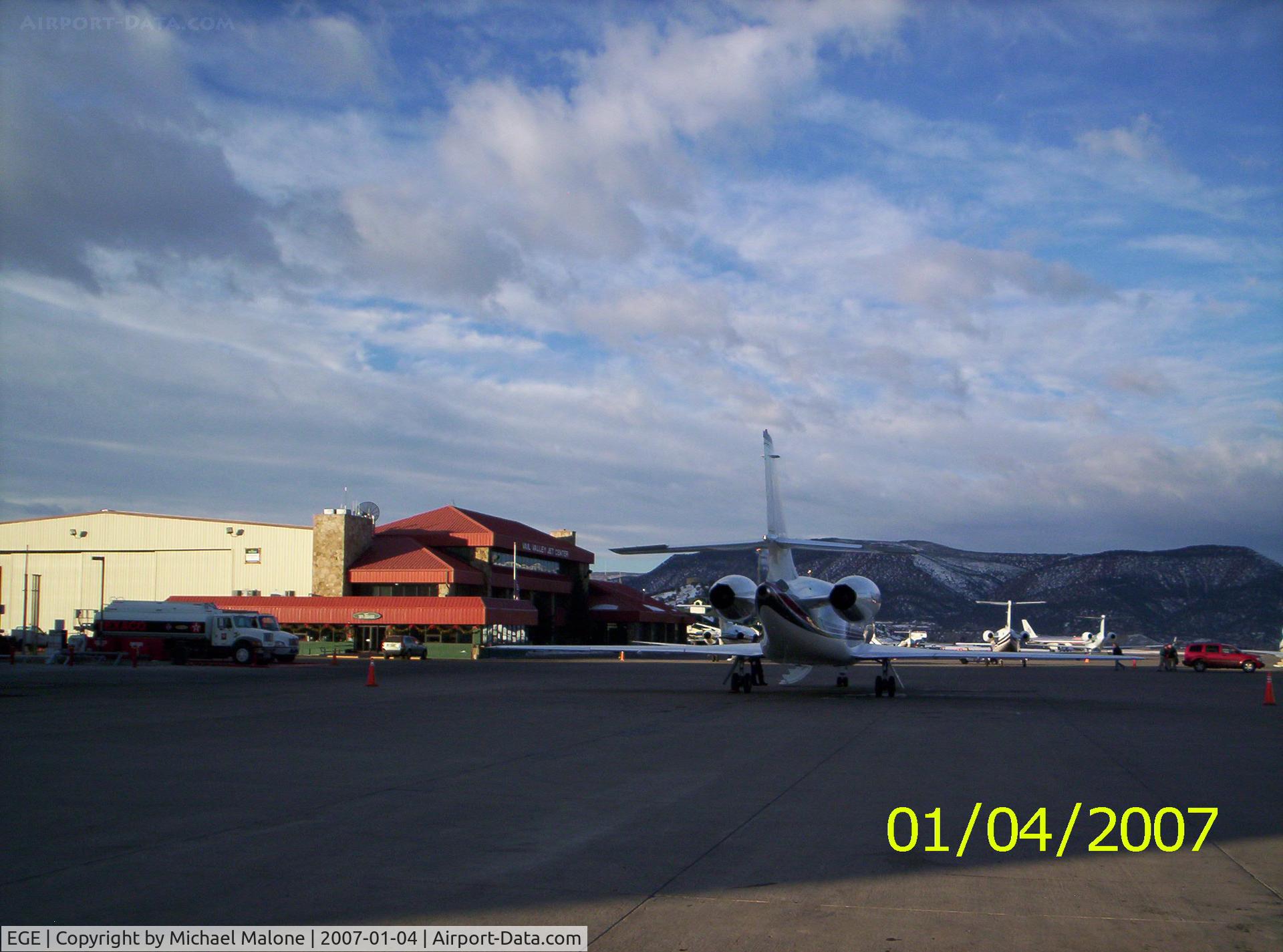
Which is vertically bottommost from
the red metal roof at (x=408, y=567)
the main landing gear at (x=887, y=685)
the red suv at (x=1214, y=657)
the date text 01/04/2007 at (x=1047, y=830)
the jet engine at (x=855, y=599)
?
the red suv at (x=1214, y=657)

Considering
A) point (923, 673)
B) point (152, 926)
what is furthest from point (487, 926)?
point (923, 673)

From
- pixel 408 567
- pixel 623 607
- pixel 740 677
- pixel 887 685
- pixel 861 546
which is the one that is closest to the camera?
pixel 861 546

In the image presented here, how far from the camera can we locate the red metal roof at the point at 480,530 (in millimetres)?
82625

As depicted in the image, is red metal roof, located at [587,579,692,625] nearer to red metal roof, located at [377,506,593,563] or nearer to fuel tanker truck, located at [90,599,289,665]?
red metal roof, located at [377,506,593,563]

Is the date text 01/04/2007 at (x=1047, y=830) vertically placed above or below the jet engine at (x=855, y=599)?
below

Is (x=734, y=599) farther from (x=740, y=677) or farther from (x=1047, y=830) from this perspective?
(x=1047, y=830)

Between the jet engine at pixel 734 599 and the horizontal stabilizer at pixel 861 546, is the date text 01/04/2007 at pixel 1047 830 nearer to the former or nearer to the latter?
the horizontal stabilizer at pixel 861 546

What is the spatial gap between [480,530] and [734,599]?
54601 mm

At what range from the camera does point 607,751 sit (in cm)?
1605

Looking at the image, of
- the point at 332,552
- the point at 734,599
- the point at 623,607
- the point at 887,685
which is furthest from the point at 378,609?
the point at 887,685

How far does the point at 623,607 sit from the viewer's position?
93875mm

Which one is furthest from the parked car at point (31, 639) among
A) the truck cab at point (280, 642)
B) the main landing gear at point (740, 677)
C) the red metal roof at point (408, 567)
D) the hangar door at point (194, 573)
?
the main landing gear at point (740, 677)

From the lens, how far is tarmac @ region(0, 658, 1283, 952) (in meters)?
6.79

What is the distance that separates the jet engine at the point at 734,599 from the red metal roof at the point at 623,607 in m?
62.6
